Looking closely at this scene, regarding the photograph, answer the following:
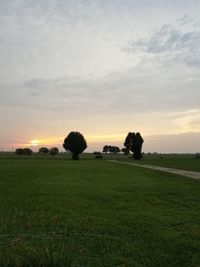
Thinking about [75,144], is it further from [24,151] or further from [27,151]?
[24,151]

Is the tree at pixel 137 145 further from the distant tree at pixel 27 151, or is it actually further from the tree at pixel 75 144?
the distant tree at pixel 27 151

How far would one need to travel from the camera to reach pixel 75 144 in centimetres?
10312

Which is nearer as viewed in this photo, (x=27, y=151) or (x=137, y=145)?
(x=137, y=145)

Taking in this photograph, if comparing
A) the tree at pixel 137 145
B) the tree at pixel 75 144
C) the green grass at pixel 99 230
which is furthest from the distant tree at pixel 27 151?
the green grass at pixel 99 230

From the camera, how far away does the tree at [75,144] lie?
103250mm

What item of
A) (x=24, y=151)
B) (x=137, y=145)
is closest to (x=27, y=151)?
(x=24, y=151)

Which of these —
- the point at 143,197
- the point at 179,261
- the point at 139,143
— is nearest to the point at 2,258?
the point at 179,261

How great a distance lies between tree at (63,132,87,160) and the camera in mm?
103250

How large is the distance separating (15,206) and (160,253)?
7582 millimetres

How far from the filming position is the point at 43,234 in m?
9.42

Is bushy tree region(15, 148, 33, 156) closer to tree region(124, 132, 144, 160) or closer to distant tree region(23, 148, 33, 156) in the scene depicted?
distant tree region(23, 148, 33, 156)

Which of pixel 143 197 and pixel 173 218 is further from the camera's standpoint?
pixel 143 197

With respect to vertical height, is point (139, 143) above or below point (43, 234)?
above

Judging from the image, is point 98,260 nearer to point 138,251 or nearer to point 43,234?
point 138,251
